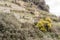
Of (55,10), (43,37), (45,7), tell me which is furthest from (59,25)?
(55,10)

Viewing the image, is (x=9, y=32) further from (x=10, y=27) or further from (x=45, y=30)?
(x=45, y=30)

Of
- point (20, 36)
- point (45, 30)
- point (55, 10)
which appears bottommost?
point (55, 10)

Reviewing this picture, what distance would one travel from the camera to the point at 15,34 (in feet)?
47.0

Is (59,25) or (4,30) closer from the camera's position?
(4,30)

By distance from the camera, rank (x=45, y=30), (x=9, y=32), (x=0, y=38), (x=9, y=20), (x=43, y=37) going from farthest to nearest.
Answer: (x=45, y=30)
(x=43, y=37)
(x=9, y=20)
(x=9, y=32)
(x=0, y=38)

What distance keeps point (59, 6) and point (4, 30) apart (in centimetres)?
3548

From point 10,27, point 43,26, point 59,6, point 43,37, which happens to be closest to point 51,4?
point 59,6

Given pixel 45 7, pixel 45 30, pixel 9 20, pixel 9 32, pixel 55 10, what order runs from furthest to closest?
pixel 55 10 → pixel 45 7 → pixel 45 30 → pixel 9 20 → pixel 9 32

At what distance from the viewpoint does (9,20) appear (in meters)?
15.6

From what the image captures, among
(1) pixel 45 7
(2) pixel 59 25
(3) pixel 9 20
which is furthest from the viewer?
(1) pixel 45 7

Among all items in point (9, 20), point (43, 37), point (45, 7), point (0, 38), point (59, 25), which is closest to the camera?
point (0, 38)

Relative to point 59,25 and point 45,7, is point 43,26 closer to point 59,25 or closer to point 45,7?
point 59,25

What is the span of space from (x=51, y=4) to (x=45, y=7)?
230 inches

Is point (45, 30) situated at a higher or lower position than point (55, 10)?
higher
